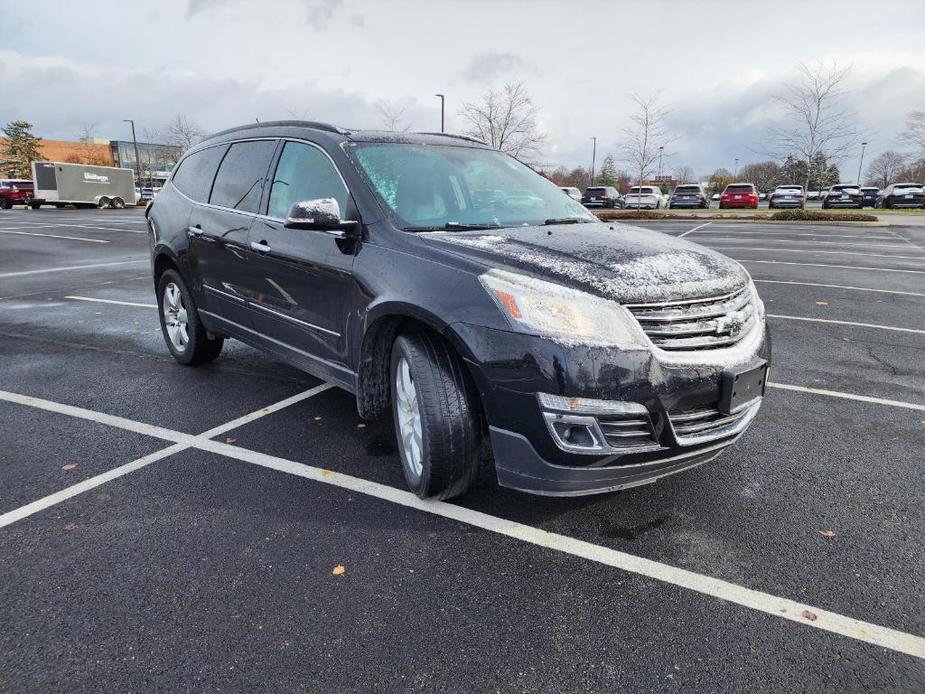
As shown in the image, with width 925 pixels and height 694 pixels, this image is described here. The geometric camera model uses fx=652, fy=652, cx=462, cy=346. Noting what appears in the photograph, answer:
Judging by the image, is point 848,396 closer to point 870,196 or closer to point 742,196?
point 742,196

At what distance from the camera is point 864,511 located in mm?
3164

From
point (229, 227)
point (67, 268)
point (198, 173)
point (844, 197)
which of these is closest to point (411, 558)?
point (229, 227)

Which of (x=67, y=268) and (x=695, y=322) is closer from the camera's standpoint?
(x=695, y=322)

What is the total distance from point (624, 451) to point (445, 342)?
0.93 metres

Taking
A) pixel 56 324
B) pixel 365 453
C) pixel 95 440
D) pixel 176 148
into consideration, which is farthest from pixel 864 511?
pixel 176 148

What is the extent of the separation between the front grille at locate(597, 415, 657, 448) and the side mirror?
164cm

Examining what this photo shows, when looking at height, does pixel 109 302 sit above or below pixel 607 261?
below

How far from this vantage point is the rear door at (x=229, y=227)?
4.35m

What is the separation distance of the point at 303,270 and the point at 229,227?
1.07m

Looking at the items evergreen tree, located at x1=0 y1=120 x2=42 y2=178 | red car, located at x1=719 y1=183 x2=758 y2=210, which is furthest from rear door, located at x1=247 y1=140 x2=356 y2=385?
evergreen tree, located at x1=0 y1=120 x2=42 y2=178

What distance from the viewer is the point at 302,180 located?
395 cm

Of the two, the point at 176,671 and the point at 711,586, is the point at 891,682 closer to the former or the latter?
the point at 711,586

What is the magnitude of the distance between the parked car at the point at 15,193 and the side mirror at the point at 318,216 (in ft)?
151

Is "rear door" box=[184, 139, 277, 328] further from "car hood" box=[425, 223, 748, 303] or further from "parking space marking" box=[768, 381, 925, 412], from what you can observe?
"parking space marking" box=[768, 381, 925, 412]
